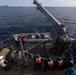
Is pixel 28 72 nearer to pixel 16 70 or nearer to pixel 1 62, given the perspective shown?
pixel 16 70

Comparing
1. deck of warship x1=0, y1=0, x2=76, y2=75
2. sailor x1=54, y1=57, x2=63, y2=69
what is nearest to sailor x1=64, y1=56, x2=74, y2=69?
sailor x1=54, y1=57, x2=63, y2=69

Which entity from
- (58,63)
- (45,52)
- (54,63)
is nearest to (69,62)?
(58,63)

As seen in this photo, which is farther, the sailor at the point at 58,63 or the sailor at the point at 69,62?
the sailor at the point at 69,62

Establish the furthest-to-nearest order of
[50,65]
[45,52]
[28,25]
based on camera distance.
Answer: [28,25], [45,52], [50,65]

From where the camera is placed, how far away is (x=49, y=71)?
51.5 ft

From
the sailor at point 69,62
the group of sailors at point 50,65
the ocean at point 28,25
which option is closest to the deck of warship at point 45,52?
the group of sailors at point 50,65

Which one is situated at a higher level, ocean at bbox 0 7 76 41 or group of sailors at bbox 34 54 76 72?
group of sailors at bbox 34 54 76 72

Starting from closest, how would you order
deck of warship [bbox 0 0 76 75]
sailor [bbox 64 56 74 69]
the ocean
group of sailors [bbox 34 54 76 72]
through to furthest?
group of sailors [bbox 34 54 76 72] → sailor [bbox 64 56 74 69] → deck of warship [bbox 0 0 76 75] → the ocean

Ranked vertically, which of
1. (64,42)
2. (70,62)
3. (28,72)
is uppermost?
(64,42)

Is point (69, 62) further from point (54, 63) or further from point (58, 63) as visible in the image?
point (54, 63)

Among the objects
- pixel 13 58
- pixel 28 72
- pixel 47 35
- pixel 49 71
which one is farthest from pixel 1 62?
pixel 47 35

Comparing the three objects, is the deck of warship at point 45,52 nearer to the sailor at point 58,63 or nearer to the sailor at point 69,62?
the sailor at point 58,63

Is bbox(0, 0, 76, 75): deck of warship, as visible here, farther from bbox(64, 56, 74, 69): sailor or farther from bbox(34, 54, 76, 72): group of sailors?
bbox(64, 56, 74, 69): sailor

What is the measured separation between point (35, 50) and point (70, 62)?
18.8 ft
